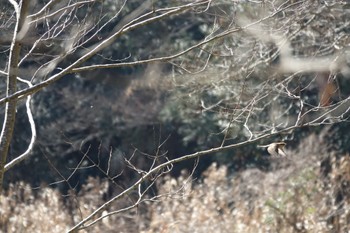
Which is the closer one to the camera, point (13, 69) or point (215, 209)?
point (13, 69)

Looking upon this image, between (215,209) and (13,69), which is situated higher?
(13,69)

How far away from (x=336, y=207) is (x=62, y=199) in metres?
3.86

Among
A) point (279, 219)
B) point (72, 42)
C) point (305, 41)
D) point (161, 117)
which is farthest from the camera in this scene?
point (161, 117)

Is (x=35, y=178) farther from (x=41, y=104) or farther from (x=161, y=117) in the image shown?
(x=161, y=117)

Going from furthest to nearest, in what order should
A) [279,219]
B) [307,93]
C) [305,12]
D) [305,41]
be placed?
1. [307,93]
2. [305,41]
3. [279,219]
4. [305,12]

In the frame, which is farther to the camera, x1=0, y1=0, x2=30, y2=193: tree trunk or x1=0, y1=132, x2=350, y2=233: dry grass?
x1=0, y1=132, x2=350, y2=233: dry grass

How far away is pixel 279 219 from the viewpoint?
1009 centimetres

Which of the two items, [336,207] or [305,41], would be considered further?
[305,41]

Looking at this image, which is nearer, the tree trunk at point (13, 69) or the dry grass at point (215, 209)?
the tree trunk at point (13, 69)

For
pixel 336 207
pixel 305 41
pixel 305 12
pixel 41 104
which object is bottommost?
pixel 41 104

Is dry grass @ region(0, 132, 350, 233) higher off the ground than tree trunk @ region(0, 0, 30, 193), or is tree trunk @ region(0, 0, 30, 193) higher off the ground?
tree trunk @ region(0, 0, 30, 193)

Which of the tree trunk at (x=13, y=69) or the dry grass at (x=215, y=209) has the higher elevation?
the tree trunk at (x=13, y=69)

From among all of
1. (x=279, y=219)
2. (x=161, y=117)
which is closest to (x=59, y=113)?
(x=161, y=117)

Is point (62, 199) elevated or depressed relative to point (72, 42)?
depressed
